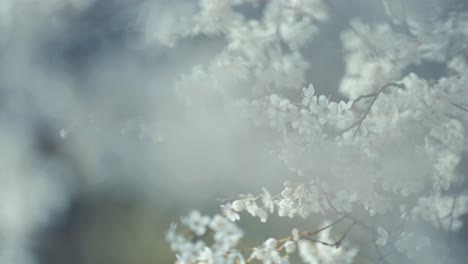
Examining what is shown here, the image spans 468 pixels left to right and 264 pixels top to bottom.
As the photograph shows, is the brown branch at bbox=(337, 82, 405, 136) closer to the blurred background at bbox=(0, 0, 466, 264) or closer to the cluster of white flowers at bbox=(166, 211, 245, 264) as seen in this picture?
the blurred background at bbox=(0, 0, 466, 264)

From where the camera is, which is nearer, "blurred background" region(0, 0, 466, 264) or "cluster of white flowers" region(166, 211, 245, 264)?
"cluster of white flowers" region(166, 211, 245, 264)

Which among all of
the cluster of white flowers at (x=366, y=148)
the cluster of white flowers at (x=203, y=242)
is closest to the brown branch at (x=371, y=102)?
the cluster of white flowers at (x=366, y=148)

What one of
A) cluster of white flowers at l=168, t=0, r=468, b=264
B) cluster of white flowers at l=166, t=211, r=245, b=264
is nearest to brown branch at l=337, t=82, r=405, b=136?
cluster of white flowers at l=168, t=0, r=468, b=264

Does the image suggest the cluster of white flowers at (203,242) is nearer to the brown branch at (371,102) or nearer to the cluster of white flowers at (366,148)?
the cluster of white flowers at (366,148)

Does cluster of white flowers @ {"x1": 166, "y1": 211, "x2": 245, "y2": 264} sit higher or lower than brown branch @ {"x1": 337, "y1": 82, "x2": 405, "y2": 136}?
lower

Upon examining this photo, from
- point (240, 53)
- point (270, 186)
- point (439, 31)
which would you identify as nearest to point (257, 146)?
point (270, 186)

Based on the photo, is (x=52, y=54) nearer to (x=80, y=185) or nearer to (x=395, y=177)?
(x=80, y=185)
